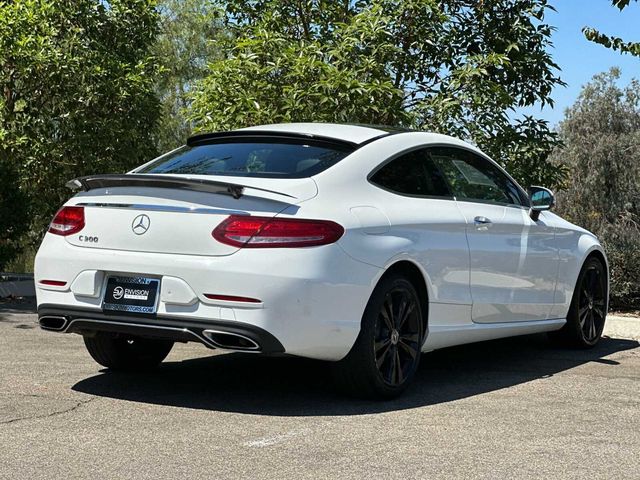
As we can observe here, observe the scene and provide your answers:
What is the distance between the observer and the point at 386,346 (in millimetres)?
6344

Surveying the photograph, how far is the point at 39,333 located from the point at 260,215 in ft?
14.2

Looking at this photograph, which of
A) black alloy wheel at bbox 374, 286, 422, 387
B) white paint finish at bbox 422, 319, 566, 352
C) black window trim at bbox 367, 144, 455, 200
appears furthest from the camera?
white paint finish at bbox 422, 319, 566, 352

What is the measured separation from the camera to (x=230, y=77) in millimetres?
12094

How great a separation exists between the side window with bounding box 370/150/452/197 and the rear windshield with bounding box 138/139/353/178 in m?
0.30

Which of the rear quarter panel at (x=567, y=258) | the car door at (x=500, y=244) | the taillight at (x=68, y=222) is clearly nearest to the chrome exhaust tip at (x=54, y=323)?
the taillight at (x=68, y=222)

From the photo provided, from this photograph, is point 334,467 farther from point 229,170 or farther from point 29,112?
point 29,112

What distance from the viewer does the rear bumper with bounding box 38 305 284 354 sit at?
566cm

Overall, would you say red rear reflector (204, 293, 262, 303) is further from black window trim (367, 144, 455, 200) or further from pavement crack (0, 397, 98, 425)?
black window trim (367, 144, 455, 200)

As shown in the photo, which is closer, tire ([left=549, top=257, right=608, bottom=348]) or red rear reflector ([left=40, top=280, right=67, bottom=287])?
red rear reflector ([left=40, top=280, right=67, bottom=287])

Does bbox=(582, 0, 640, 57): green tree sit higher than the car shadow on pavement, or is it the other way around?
bbox=(582, 0, 640, 57): green tree

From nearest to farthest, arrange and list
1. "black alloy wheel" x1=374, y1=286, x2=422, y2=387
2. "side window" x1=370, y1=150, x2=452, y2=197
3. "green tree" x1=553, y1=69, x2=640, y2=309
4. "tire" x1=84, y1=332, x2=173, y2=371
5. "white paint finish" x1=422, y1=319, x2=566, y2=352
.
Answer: "black alloy wheel" x1=374, y1=286, x2=422, y2=387 < "side window" x1=370, y1=150, x2=452, y2=197 < "white paint finish" x1=422, y1=319, x2=566, y2=352 < "tire" x1=84, y1=332, x2=173, y2=371 < "green tree" x1=553, y1=69, x2=640, y2=309

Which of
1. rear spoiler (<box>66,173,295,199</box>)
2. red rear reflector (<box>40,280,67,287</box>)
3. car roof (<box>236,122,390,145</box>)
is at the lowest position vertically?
red rear reflector (<box>40,280,67,287</box>)

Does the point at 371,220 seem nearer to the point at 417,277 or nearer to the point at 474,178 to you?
the point at 417,277

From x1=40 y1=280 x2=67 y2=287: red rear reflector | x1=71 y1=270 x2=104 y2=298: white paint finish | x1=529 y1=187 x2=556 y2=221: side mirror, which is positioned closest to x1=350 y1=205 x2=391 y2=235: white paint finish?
x1=71 y1=270 x2=104 y2=298: white paint finish
